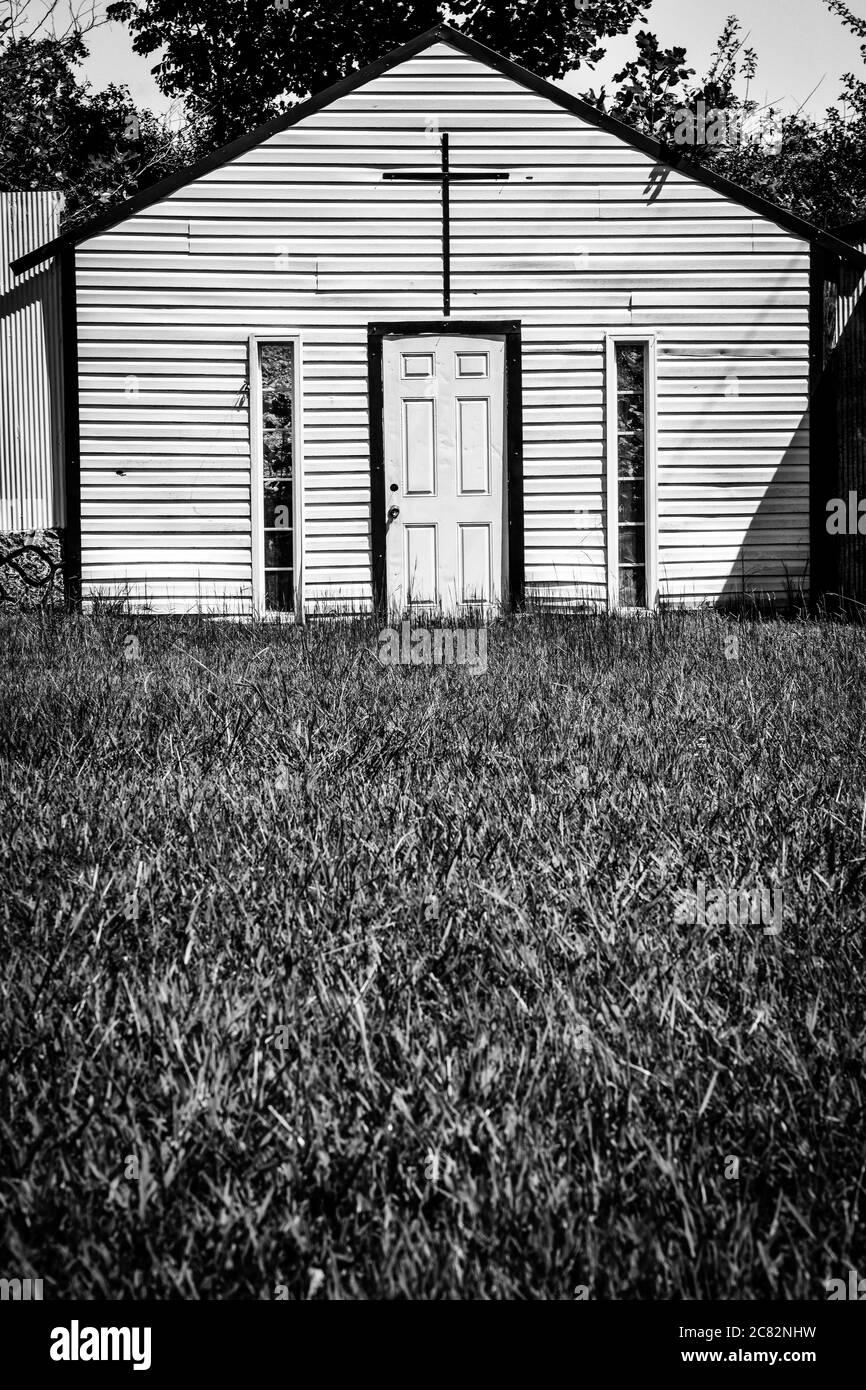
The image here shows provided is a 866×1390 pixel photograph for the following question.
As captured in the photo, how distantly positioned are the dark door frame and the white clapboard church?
0.08 ft

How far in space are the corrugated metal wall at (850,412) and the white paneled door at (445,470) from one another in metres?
3.06

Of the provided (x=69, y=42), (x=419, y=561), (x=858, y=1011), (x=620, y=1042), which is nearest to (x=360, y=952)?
(x=620, y=1042)

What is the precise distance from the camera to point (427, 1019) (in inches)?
81.7

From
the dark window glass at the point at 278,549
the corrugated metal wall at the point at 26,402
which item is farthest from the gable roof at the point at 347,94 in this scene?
the dark window glass at the point at 278,549

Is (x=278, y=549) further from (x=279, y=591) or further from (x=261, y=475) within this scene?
(x=261, y=475)

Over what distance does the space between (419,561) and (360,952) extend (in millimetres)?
9137

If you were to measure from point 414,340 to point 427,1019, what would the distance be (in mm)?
9825

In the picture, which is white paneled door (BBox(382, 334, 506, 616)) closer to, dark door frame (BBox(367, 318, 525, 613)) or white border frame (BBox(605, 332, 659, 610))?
dark door frame (BBox(367, 318, 525, 613))

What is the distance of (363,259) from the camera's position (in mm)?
11180

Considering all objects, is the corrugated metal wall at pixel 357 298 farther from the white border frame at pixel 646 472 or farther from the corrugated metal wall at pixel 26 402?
the corrugated metal wall at pixel 26 402

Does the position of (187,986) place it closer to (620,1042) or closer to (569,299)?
(620,1042)

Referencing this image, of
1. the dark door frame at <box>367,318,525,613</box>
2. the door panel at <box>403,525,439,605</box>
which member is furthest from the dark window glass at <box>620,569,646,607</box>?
the door panel at <box>403,525,439,605</box>

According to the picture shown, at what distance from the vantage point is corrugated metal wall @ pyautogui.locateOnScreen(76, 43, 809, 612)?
1108cm

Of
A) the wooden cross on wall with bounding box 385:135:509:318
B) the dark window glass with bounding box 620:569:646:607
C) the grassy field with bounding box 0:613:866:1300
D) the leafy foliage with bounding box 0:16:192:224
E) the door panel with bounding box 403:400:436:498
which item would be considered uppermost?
the leafy foliage with bounding box 0:16:192:224
